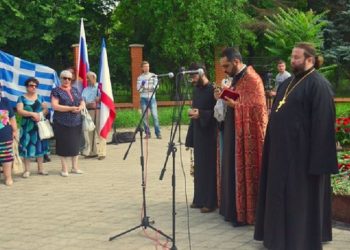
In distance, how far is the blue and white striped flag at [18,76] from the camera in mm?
10953

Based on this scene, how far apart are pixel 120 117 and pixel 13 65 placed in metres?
7.98

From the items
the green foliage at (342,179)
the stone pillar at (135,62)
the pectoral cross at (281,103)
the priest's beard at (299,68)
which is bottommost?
the green foliage at (342,179)

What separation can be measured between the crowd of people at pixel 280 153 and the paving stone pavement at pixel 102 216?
0.36 m

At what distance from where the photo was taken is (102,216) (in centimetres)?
721

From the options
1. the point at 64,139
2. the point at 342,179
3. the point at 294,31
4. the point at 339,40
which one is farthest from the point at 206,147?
the point at 339,40

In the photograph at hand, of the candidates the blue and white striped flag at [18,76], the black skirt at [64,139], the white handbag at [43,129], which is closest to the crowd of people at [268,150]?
the black skirt at [64,139]

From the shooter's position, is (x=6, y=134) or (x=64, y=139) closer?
(x=6, y=134)

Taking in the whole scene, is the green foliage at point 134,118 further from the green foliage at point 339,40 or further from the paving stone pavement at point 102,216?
the paving stone pavement at point 102,216

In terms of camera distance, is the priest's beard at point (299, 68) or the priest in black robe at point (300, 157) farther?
the priest's beard at point (299, 68)

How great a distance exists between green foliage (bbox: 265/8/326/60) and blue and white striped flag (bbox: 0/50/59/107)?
38.6 feet

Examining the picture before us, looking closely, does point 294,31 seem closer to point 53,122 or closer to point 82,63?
point 82,63

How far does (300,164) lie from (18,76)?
7361mm

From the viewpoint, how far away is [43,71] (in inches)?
448

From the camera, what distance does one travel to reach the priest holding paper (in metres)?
6.25
